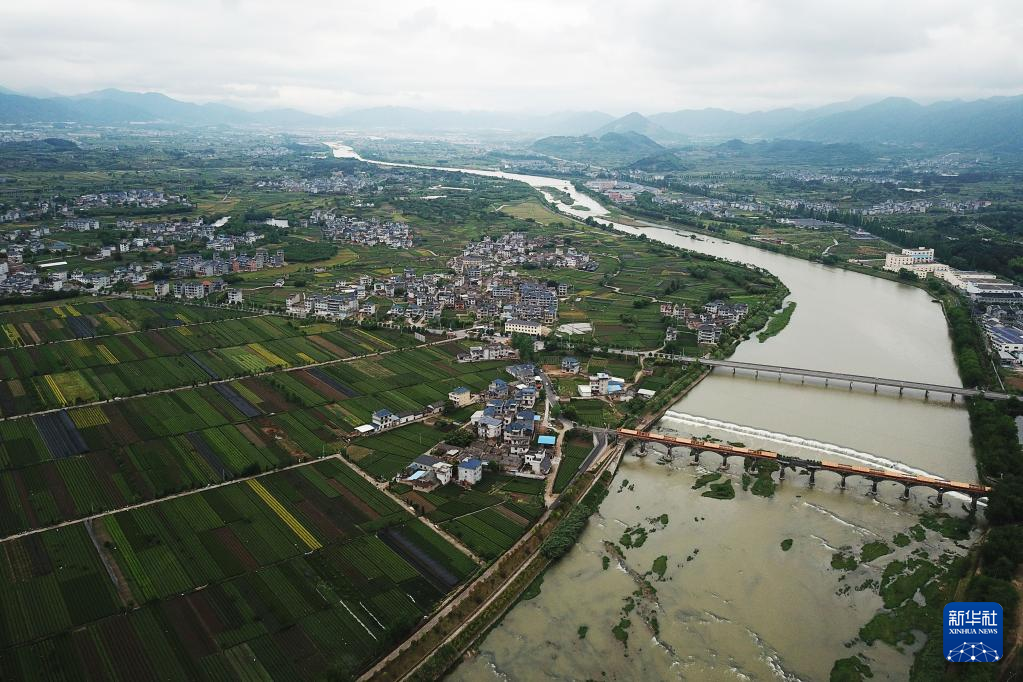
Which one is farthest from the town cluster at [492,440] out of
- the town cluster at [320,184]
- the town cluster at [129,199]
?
the town cluster at [320,184]

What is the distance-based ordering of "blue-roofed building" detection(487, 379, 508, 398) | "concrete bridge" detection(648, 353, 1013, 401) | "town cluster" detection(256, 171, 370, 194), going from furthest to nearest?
"town cluster" detection(256, 171, 370, 194), "concrete bridge" detection(648, 353, 1013, 401), "blue-roofed building" detection(487, 379, 508, 398)

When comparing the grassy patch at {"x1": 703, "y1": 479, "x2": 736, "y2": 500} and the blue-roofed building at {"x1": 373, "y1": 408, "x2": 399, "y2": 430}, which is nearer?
the grassy patch at {"x1": 703, "y1": 479, "x2": 736, "y2": 500}

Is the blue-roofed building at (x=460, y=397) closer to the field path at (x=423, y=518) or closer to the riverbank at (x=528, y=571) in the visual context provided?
the field path at (x=423, y=518)

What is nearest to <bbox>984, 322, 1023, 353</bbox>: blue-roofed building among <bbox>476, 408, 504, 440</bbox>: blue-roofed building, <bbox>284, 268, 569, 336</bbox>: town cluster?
<bbox>284, 268, 569, 336</bbox>: town cluster

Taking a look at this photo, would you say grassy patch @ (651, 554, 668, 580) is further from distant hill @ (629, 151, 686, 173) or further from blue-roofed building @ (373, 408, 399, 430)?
distant hill @ (629, 151, 686, 173)

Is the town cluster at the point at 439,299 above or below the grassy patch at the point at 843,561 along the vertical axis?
above

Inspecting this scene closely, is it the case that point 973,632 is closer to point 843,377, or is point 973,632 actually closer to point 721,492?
point 721,492
